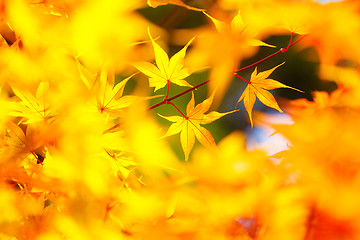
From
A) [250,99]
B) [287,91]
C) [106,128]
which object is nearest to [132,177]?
[106,128]

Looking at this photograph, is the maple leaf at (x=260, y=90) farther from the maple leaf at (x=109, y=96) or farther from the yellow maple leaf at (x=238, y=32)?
the maple leaf at (x=109, y=96)

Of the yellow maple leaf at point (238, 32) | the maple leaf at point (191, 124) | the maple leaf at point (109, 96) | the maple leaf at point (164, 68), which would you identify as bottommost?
the maple leaf at point (191, 124)

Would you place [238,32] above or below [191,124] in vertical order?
above

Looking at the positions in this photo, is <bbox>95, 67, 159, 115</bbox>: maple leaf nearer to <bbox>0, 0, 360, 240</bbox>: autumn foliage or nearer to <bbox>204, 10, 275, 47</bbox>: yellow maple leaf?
<bbox>0, 0, 360, 240</bbox>: autumn foliage

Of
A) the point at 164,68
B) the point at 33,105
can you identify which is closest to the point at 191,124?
the point at 164,68

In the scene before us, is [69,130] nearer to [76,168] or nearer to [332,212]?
[76,168]

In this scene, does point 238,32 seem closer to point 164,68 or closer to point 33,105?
point 164,68

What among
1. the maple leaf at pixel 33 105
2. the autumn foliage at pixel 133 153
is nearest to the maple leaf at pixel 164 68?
the autumn foliage at pixel 133 153

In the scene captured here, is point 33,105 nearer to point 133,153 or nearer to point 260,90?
point 133,153
